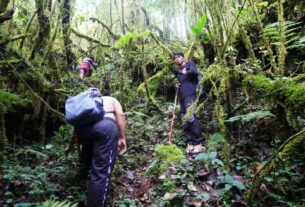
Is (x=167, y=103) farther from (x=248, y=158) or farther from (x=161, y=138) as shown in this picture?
(x=248, y=158)

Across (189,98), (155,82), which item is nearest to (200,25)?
(189,98)

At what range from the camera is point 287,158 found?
9.72ft

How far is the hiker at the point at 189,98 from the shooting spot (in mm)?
6129

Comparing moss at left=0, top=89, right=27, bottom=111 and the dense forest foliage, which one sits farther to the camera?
moss at left=0, top=89, right=27, bottom=111

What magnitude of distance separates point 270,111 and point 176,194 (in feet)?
6.29

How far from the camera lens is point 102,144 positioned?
13.5 feet

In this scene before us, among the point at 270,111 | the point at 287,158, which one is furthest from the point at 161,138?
the point at 287,158

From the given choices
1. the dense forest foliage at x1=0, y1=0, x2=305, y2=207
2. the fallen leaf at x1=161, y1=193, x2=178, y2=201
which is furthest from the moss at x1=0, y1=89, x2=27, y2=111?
the fallen leaf at x1=161, y1=193, x2=178, y2=201

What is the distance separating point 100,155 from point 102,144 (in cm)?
15

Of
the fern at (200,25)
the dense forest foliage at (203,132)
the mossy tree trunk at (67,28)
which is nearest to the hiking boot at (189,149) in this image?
the dense forest foliage at (203,132)

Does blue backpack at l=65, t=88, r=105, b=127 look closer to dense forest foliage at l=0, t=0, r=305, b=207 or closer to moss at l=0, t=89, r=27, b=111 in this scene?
dense forest foliage at l=0, t=0, r=305, b=207

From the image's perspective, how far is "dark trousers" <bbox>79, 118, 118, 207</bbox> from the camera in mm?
3855

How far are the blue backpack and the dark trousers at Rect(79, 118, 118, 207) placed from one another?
0.12 m

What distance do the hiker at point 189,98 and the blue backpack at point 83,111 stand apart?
2504 mm
